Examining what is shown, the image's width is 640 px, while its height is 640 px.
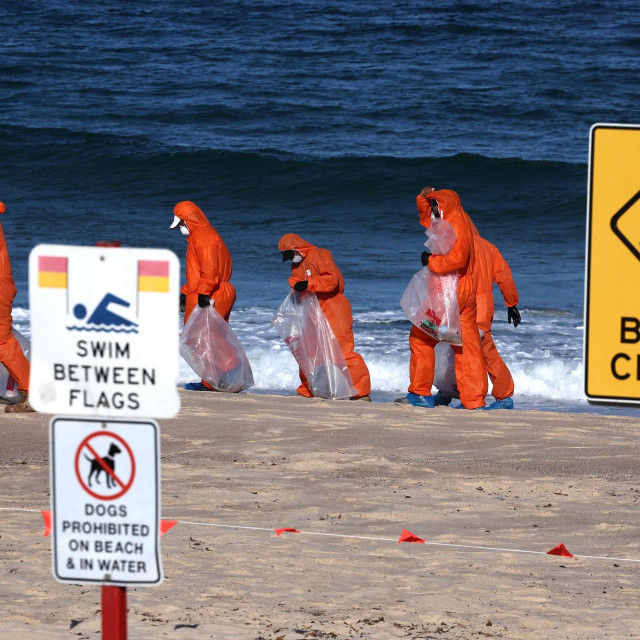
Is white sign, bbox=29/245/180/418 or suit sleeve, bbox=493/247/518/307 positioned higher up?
white sign, bbox=29/245/180/418

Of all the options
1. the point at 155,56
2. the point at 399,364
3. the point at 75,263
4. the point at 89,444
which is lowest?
the point at 399,364

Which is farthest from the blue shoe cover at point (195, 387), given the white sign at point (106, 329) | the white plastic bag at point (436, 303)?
the white sign at point (106, 329)

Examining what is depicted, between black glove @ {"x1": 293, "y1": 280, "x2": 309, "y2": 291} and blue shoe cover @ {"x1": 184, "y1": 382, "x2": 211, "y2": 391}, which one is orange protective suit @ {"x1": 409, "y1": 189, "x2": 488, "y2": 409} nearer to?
black glove @ {"x1": 293, "y1": 280, "x2": 309, "y2": 291}

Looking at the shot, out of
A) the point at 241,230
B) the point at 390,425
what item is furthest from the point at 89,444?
the point at 241,230

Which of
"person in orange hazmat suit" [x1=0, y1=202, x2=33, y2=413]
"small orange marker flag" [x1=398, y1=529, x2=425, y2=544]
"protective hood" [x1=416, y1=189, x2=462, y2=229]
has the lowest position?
"small orange marker flag" [x1=398, y1=529, x2=425, y2=544]

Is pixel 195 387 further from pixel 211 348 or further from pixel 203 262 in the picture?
pixel 203 262

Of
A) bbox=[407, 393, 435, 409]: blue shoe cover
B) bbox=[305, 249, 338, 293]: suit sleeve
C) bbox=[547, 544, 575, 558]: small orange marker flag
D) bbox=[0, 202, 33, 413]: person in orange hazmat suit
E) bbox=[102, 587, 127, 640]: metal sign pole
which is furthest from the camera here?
bbox=[305, 249, 338, 293]: suit sleeve

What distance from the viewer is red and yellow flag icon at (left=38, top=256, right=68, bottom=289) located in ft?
10.0

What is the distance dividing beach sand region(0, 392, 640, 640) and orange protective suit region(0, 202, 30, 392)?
31 cm

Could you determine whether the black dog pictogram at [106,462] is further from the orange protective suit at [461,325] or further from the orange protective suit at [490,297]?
the orange protective suit at [490,297]

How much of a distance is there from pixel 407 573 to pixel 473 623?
26.8 inches

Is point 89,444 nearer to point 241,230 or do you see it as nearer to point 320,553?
point 320,553

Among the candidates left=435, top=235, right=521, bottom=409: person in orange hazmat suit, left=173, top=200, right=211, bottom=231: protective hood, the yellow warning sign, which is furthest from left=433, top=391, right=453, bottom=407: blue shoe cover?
the yellow warning sign

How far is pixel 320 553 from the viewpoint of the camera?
18.8ft
